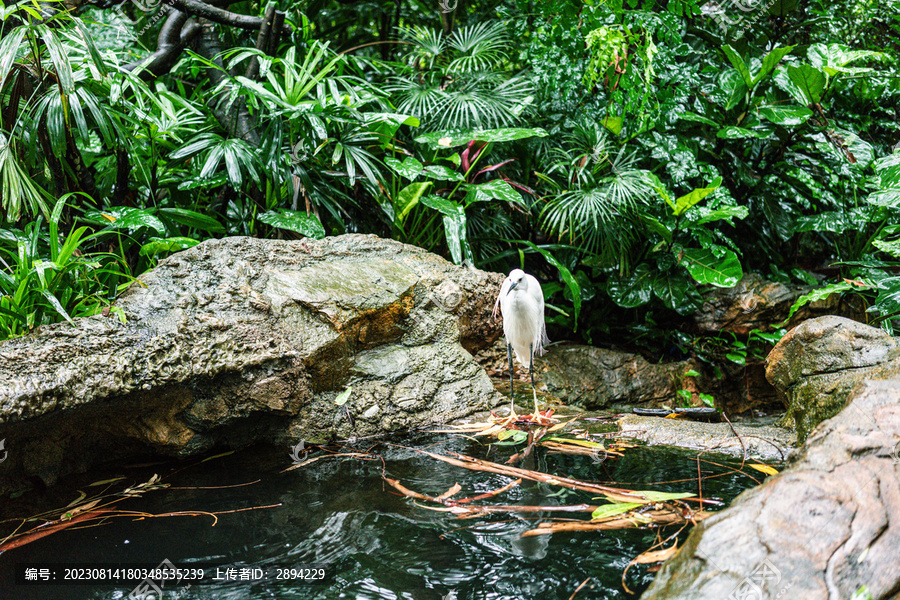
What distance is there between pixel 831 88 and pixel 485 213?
3.13 metres

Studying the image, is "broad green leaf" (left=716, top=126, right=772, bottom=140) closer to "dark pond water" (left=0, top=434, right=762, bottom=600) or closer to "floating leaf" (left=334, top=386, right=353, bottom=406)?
"dark pond water" (left=0, top=434, right=762, bottom=600)

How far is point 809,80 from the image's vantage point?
4438mm

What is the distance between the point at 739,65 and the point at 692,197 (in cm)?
127

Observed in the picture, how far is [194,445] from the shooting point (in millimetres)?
2693

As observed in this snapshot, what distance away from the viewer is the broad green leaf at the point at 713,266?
14.0ft

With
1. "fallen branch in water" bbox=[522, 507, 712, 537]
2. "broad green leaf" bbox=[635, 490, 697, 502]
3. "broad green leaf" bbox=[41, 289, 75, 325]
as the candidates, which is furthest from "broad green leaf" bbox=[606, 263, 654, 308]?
"broad green leaf" bbox=[41, 289, 75, 325]

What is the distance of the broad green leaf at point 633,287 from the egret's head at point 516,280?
5.01ft

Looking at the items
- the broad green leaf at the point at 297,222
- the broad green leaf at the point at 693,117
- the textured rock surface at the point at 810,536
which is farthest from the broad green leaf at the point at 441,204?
the textured rock surface at the point at 810,536

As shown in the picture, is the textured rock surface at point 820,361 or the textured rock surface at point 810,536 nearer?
the textured rock surface at point 810,536

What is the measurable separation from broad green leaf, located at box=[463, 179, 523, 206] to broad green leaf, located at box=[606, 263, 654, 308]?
112 cm

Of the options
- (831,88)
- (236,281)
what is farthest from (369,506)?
(831,88)

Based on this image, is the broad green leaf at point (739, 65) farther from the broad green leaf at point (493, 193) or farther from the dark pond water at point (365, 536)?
the dark pond water at point (365, 536)

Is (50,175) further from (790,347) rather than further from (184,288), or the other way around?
(790,347)

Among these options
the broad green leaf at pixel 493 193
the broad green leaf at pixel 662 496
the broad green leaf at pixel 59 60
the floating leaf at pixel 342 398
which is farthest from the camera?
the broad green leaf at pixel 493 193
